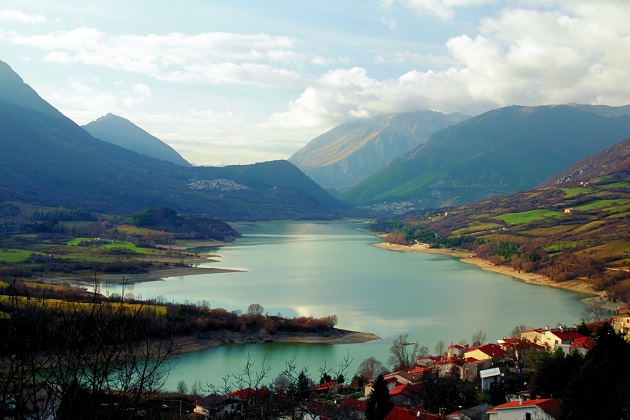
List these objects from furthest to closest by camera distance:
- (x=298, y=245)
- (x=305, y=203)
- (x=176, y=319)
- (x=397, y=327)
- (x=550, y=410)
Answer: (x=305, y=203) < (x=298, y=245) < (x=397, y=327) < (x=176, y=319) < (x=550, y=410)

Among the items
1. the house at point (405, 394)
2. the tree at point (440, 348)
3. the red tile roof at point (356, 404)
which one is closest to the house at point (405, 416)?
the red tile roof at point (356, 404)

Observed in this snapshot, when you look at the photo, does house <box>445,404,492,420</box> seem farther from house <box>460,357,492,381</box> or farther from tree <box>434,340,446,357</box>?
tree <box>434,340,446,357</box>

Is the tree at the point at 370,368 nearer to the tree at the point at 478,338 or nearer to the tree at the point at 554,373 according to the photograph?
the tree at the point at 478,338

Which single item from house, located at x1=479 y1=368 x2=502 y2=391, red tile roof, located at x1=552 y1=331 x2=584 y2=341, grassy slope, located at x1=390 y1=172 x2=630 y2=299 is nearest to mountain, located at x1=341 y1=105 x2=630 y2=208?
grassy slope, located at x1=390 y1=172 x2=630 y2=299

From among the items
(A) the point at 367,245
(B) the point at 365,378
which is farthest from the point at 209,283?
(A) the point at 367,245

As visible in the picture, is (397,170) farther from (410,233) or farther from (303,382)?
(303,382)

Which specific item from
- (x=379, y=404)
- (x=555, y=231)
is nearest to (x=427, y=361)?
(x=379, y=404)
